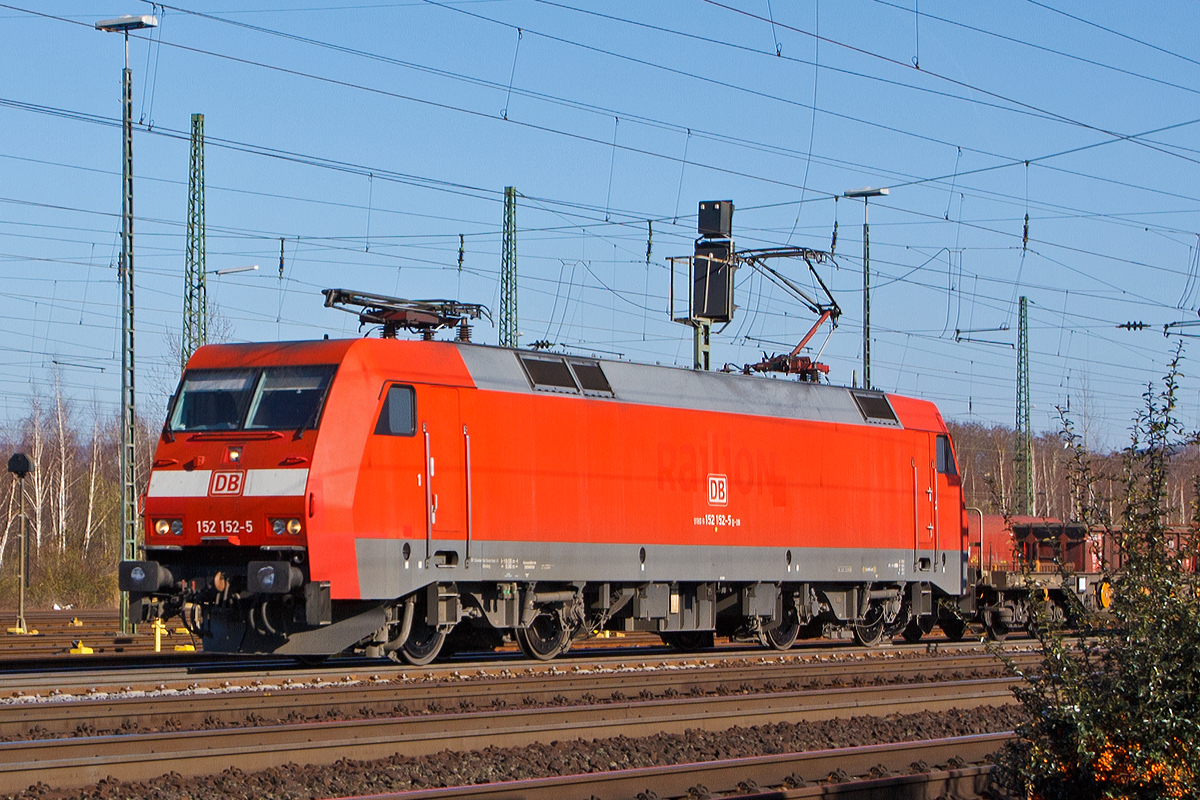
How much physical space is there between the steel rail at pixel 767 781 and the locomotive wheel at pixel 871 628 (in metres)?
11.6

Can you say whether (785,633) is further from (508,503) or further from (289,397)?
(289,397)

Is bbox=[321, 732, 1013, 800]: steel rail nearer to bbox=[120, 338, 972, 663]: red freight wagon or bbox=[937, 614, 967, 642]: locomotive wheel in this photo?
bbox=[120, 338, 972, 663]: red freight wagon

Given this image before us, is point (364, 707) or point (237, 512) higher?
point (237, 512)

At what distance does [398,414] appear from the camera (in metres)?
15.9

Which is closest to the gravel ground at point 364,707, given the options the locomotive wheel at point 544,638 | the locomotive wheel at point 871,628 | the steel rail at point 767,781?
the locomotive wheel at point 544,638

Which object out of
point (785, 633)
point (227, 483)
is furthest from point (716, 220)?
point (227, 483)

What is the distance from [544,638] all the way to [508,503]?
96.7 inches

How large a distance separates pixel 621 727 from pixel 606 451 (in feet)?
21.8

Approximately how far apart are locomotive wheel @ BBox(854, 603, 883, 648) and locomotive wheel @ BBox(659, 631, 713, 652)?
267 centimetres

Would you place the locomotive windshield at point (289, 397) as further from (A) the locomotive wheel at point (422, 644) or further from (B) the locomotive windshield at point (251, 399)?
(A) the locomotive wheel at point (422, 644)

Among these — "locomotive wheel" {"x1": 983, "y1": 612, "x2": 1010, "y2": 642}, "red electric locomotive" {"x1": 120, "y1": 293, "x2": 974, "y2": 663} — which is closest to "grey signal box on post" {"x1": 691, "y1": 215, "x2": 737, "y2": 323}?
"red electric locomotive" {"x1": 120, "y1": 293, "x2": 974, "y2": 663}

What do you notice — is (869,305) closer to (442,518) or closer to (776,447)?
(776,447)

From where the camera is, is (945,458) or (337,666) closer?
(337,666)

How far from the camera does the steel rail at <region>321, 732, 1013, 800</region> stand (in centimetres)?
914
